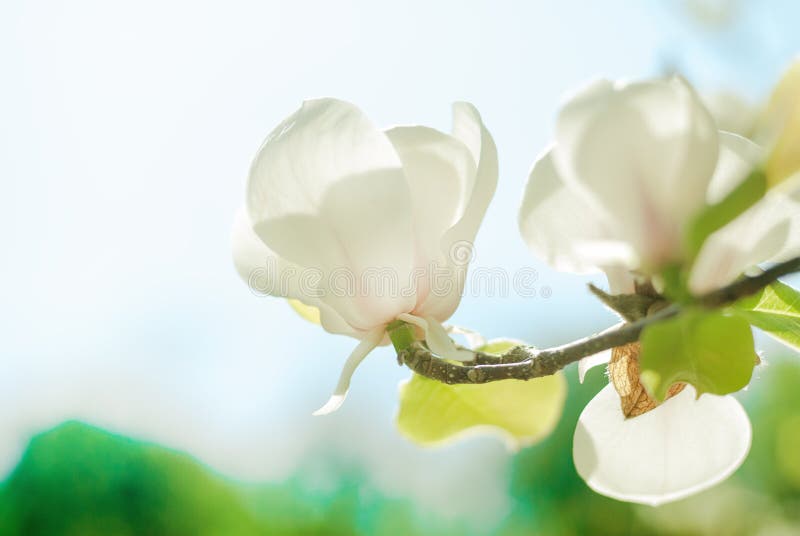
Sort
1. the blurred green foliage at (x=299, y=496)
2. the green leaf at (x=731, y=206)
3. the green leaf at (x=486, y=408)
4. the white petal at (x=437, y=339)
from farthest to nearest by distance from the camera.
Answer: the blurred green foliage at (x=299, y=496) < the green leaf at (x=486, y=408) < the white petal at (x=437, y=339) < the green leaf at (x=731, y=206)

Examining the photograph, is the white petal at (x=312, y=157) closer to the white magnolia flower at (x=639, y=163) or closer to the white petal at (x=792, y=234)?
the white magnolia flower at (x=639, y=163)

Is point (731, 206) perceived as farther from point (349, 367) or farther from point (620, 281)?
point (349, 367)

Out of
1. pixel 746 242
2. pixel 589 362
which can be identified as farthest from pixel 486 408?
pixel 746 242

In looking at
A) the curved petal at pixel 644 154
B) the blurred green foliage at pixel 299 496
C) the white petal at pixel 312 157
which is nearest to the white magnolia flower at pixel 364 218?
the white petal at pixel 312 157

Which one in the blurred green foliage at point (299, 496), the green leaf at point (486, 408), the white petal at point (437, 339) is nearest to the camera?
the white petal at point (437, 339)

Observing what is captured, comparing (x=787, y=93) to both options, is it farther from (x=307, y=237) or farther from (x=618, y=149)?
(x=307, y=237)

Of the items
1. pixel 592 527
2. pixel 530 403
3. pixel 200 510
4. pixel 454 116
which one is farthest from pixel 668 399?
pixel 200 510
